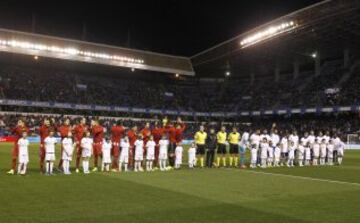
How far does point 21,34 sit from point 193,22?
61.9 ft

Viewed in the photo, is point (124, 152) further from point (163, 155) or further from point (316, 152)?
point (316, 152)

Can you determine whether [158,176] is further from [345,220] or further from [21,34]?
[21,34]

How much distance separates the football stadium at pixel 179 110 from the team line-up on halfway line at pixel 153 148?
72 mm

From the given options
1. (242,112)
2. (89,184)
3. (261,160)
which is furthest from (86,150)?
(242,112)

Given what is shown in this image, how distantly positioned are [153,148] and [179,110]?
1845 inches

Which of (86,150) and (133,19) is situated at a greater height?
(133,19)

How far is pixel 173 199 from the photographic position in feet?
38.9

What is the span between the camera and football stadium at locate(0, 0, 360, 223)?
1190cm

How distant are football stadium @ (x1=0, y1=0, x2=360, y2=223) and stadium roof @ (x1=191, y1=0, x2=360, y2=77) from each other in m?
0.22

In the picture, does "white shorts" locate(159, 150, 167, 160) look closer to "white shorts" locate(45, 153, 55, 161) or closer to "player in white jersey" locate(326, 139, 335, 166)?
"white shorts" locate(45, 153, 55, 161)

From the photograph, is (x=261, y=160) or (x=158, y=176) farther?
(x=261, y=160)

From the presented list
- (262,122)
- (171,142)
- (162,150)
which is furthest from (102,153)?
(262,122)

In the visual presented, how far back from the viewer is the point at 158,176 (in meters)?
17.2

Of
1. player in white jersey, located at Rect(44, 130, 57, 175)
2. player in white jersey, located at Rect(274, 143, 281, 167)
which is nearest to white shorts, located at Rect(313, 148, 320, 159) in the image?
player in white jersey, located at Rect(274, 143, 281, 167)
